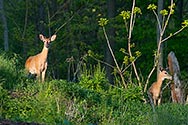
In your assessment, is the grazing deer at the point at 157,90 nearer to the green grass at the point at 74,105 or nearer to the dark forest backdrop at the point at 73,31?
the green grass at the point at 74,105

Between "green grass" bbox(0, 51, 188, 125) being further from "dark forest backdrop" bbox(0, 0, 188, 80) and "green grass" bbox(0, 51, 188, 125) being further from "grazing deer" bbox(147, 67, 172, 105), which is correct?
"dark forest backdrop" bbox(0, 0, 188, 80)

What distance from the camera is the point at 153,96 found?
18.7 meters

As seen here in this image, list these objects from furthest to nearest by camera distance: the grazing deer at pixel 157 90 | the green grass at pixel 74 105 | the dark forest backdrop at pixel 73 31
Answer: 1. the dark forest backdrop at pixel 73 31
2. the grazing deer at pixel 157 90
3. the green grass at pixel 74 105

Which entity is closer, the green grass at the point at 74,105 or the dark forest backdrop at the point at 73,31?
the green grass at the point at 74,105

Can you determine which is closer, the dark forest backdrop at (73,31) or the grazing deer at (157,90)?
the grazing deer at (157,90)

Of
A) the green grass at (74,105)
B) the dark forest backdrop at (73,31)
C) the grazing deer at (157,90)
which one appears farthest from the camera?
the dark forest backdrop at (73,31)

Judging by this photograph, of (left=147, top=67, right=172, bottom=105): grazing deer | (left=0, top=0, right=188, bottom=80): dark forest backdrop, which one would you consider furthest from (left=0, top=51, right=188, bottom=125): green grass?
(left=0, top=0, right=188, bottom=80): dark forest backdrop

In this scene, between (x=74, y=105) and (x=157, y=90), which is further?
(x=157, y=90)

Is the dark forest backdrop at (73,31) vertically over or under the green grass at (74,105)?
over

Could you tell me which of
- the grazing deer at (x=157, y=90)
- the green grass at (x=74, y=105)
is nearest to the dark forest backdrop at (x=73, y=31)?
the grazing deer at (x=157, y=90)

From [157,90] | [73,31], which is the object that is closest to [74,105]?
[157,90]

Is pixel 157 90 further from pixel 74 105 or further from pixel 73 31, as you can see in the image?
pixel 73 31

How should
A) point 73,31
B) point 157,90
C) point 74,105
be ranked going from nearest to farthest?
point 74,105, point 157,90, point 73,31

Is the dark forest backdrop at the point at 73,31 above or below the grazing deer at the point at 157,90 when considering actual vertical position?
above
